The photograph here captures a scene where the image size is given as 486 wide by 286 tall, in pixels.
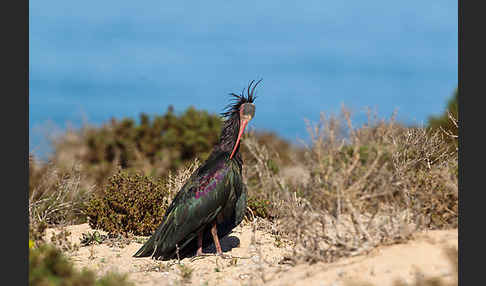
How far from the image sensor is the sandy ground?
20.0ft

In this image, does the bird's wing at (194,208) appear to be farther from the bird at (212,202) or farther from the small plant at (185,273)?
the small plant at (185,273)

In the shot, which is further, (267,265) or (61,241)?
(61,241)

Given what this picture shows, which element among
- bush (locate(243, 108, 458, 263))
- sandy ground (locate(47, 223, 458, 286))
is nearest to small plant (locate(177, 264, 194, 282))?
sandy ground (locate(47, 223, 458, 286))

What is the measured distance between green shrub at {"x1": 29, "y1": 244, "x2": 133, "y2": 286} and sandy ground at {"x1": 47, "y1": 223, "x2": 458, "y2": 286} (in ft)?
4.00

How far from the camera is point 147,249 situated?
29.2 ft

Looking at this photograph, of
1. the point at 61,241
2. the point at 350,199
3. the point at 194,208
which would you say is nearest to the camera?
the point at 350,199

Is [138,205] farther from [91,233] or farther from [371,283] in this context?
[371,283]

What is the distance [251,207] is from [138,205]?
2485 mm

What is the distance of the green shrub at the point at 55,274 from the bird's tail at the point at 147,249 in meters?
2.67

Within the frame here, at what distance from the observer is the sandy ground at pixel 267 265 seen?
6.10m

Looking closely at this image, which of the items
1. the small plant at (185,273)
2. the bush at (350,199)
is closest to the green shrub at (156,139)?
the small plant at (185,273)

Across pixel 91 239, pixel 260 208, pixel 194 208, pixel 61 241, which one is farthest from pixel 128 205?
pixel 260 208

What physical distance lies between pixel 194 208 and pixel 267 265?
1.48 meters

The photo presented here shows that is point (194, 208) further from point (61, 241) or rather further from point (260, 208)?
point (260, 208)
